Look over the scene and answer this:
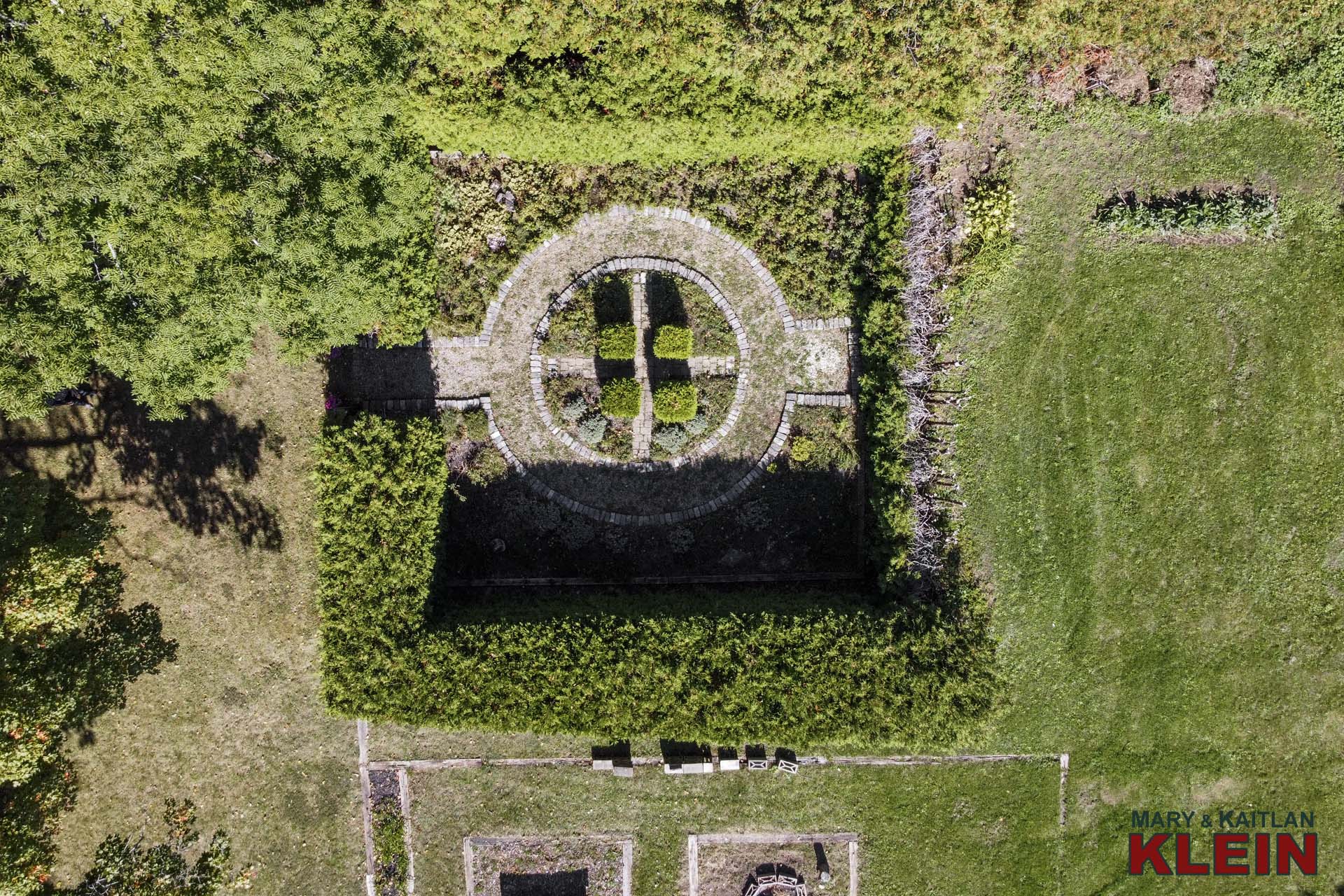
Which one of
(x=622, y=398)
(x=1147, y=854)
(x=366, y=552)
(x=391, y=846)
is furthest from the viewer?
(x=1147, y=854)

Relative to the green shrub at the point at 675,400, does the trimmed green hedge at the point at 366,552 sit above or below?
below

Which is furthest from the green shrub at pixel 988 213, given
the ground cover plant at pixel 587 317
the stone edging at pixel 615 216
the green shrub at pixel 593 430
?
the green shrub at pixel 593 430

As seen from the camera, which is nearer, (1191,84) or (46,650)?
(46,650)

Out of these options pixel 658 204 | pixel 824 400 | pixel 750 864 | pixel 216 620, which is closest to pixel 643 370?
pixel 658 204

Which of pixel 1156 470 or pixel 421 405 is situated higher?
pixel 421 405

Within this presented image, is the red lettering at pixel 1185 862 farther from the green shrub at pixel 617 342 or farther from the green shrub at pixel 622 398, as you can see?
the green shrub at pixel 617 342

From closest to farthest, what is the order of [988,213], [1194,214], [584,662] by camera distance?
[584,662] < [988,213] < [1194,214]

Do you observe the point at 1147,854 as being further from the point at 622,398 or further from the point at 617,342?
the point at 617,342
